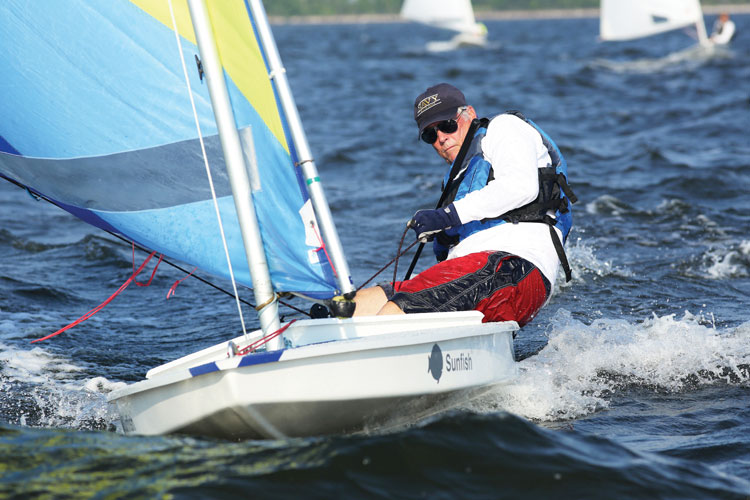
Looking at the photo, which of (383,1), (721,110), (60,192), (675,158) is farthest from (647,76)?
(383,1)

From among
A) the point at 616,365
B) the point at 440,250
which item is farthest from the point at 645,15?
the point at 440,250

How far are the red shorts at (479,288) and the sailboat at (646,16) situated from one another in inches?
1055

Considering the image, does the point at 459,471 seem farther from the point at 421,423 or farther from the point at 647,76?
the point at 647,76

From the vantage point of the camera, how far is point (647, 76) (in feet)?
80.4

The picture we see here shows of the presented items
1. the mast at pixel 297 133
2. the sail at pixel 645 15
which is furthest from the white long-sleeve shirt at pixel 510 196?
the sail at pixel 645 15

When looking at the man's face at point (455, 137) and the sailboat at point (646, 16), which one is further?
the sailboat at point (646, 16)

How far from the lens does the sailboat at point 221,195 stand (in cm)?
327

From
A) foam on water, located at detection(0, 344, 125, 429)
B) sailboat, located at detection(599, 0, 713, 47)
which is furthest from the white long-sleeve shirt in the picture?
sailboat, located at detection(599, 0, 713, 47)

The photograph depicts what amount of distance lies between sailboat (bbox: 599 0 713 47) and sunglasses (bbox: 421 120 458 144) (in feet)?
87.1

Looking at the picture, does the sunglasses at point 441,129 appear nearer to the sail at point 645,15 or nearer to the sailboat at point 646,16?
the sail at point 645,15

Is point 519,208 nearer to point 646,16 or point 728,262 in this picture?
point 728,262

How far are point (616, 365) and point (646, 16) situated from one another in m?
26.9

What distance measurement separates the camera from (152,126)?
12.2 ft

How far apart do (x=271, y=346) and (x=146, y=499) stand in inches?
32.0
